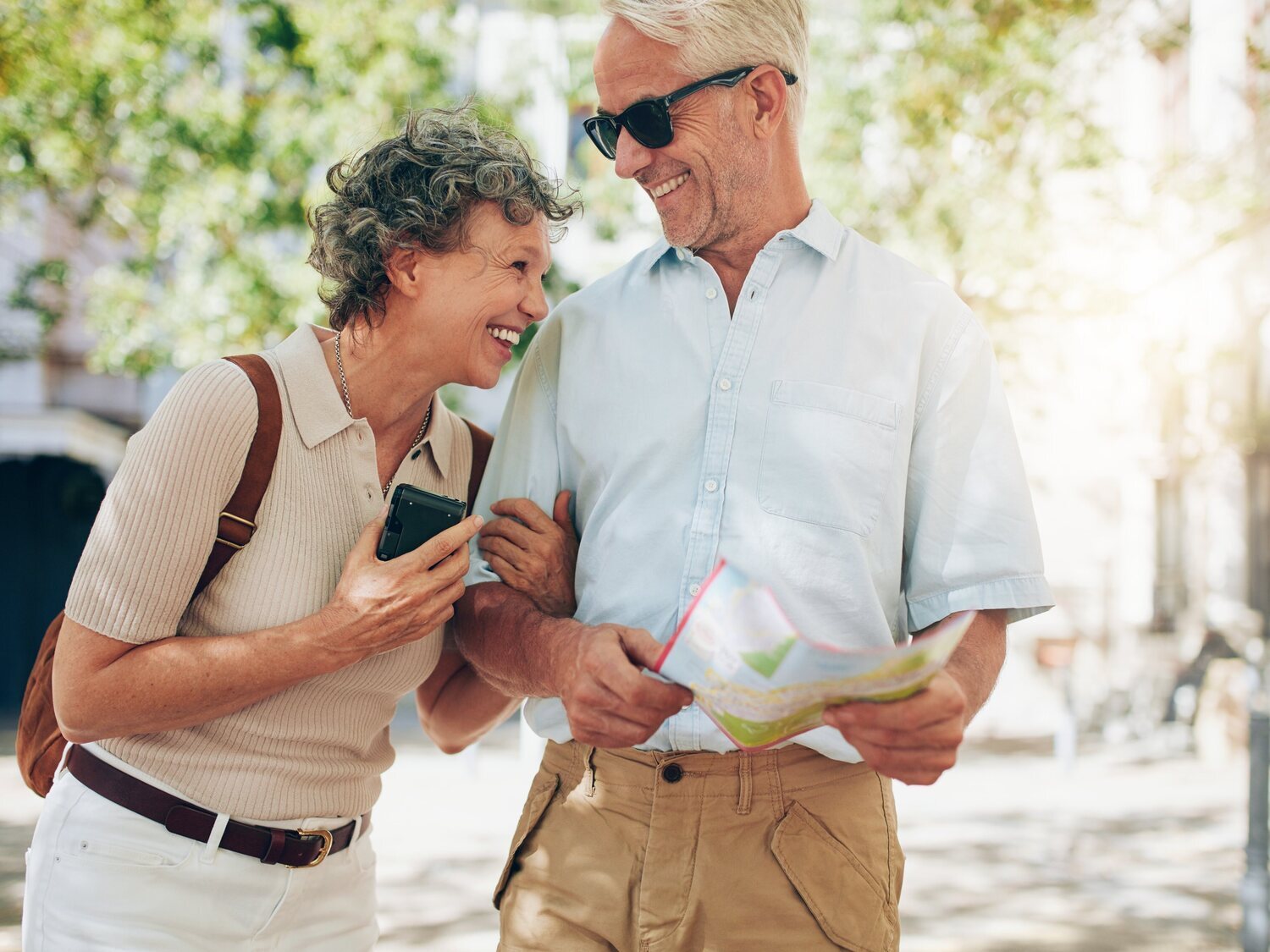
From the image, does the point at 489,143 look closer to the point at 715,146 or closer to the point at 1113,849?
the point at 715,146

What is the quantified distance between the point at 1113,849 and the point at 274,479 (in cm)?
762

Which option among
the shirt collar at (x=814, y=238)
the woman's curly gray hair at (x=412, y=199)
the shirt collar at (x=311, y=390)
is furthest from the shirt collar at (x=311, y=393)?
the shirt collar at (x=814, y=238)

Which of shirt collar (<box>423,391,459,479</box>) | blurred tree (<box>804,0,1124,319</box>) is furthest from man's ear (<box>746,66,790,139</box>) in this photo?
blurred tree (<box>804,0,1124,319</box>)

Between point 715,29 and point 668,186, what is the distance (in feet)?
0.99

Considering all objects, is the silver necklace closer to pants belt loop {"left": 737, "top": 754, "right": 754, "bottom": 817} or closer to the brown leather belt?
the brown leather belt

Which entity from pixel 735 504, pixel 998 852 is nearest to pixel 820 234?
pixel 735 504

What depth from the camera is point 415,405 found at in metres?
2.63

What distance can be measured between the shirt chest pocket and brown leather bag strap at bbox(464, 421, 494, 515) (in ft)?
2.47

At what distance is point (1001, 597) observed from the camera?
2170 mm

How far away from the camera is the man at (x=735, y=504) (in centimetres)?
221

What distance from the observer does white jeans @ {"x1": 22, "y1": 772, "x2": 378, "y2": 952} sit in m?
2.21

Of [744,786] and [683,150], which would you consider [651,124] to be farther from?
[744,786]

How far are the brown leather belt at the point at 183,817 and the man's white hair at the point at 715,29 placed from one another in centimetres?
161

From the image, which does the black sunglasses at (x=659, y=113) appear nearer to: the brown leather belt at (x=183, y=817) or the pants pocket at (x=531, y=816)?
the pants pocket at (x=531, y=816)
